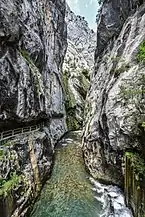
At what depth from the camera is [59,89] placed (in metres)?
35.2

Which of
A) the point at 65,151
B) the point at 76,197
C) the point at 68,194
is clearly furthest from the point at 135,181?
the point at 65,151

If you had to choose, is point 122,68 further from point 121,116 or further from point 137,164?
point 137,164

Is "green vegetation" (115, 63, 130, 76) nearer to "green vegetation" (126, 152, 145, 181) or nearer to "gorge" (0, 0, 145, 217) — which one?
"gorge" (0, 0, 145, 217)

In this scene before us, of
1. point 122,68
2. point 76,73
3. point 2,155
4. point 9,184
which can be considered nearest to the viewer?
point 9,184

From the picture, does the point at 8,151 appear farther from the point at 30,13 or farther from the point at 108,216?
the point at 30,13

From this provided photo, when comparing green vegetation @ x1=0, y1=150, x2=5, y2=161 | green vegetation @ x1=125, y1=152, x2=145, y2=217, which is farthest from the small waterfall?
green vegetation @ x1=0, y1=150, x2=5, y2=161

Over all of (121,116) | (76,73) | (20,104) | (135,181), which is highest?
(76,73)

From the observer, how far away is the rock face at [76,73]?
41.3 meters

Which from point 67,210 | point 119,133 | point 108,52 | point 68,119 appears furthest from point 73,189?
point 68,119

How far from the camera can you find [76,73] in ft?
163

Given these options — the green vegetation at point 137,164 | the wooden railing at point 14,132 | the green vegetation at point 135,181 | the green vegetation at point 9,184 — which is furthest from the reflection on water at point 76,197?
the wooden railing at point 14,132

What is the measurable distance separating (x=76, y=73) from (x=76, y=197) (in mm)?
36620

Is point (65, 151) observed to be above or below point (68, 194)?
above

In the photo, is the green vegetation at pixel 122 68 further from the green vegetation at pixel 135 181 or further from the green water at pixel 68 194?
the green water at pixel 68 194
